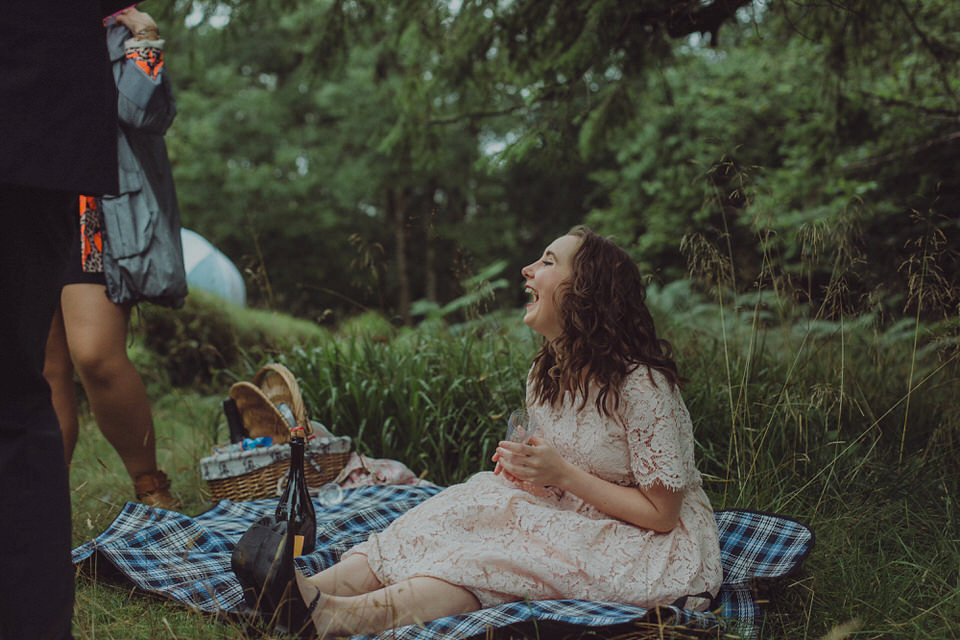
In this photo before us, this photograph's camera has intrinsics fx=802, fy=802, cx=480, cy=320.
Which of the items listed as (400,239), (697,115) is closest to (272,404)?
(697,115)

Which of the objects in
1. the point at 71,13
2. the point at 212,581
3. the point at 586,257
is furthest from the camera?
the point at 212,581

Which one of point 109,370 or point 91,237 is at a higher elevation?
point 91,237

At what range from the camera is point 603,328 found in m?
2.08

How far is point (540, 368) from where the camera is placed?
2.26 meters

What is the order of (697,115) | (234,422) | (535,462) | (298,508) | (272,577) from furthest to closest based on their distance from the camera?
(697,115)
(234,422)
(298,508)
(535,462)
(272,577)

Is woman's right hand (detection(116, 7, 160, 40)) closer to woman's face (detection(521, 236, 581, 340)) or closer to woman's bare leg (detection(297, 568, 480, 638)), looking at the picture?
woman's face (detection(521, 236, 581, 340))

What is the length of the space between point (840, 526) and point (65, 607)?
88.5 inches

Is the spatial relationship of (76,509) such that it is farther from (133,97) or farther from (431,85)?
(431,85)

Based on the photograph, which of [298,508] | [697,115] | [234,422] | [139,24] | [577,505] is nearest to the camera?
[577,505]

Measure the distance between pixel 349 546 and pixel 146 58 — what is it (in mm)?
1907

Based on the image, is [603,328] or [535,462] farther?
[603,328]

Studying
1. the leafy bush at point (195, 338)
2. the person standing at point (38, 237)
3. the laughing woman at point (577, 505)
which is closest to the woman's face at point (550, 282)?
the laughing woman at point (577, 505)

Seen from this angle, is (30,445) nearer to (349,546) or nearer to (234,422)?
(349,546)

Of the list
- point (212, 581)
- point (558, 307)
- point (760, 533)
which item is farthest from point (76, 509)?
point (760, 533)
